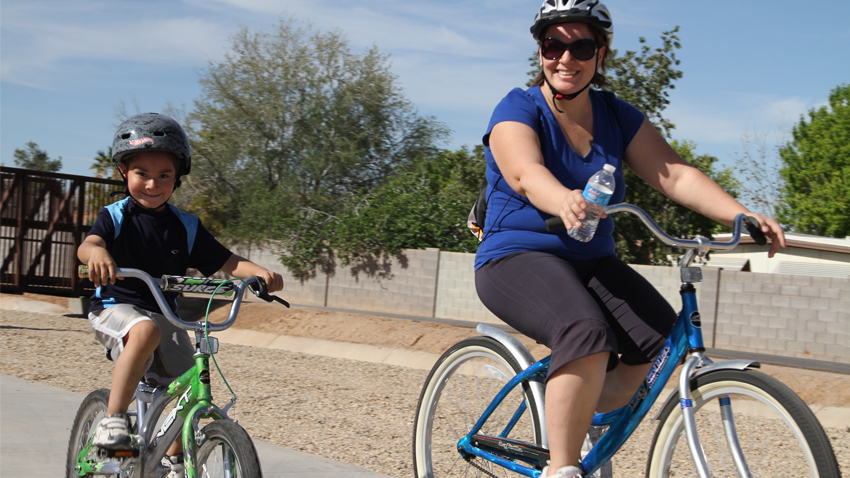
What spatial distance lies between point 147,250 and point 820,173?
130 ft

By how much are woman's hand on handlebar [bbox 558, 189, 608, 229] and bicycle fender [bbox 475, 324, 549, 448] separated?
0.73 meters

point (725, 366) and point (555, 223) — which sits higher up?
point (555, 223)

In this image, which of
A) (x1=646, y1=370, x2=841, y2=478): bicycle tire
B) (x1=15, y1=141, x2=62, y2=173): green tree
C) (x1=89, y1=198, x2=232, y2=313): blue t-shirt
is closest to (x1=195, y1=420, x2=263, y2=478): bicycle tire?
(x1=89, y1=198, x2=232, y2=313): blue t-shirt

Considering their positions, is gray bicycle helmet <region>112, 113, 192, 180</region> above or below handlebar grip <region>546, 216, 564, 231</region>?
above

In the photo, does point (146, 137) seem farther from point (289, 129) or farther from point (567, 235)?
point (289, 129)

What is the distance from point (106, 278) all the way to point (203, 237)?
28.2 inches

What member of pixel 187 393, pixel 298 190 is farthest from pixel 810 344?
pixel 298 190

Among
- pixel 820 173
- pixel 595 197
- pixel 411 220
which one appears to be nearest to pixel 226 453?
pixel 595 197

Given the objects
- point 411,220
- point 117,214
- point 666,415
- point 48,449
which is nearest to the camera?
point 666,415

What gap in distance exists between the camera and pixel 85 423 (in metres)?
3.40

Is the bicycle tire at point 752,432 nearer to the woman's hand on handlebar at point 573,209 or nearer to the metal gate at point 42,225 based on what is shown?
the woman's hand on handlebar at point 573,209

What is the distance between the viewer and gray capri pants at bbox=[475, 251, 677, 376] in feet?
7.98

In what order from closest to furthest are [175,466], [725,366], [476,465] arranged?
[725,366] → [175,466] → [476,465]

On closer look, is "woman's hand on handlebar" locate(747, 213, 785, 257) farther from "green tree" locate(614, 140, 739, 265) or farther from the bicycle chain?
"green tree" locate(614, 140, 739, 265)
